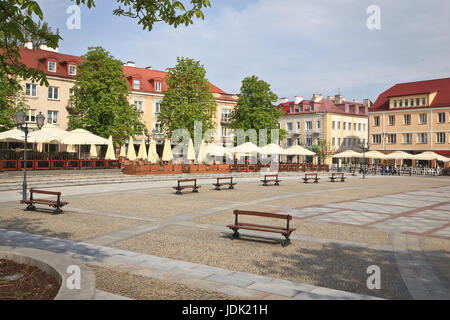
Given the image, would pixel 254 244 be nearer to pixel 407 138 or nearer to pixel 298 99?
pixel 407 138

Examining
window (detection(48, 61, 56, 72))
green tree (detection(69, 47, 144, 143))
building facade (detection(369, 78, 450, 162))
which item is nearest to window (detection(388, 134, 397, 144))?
building facade (detection(369, 78, 450, 162))

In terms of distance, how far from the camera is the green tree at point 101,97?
39719 millimetres

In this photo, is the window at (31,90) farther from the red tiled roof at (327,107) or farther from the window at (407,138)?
the window at (407,138)

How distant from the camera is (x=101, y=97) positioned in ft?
133

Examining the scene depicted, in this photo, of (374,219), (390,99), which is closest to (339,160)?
(390,99)

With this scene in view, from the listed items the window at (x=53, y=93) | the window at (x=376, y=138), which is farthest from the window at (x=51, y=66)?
the window at (x=376, y=138)

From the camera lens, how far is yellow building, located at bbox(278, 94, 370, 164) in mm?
70438

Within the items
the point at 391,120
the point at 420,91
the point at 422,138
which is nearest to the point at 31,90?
the point at 391,120

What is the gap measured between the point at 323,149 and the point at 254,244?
2308 inches

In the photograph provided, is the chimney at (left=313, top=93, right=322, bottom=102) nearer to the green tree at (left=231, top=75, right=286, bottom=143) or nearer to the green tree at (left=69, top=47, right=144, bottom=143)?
the green tree at (left=231, top=75, right=286, bottom=143)

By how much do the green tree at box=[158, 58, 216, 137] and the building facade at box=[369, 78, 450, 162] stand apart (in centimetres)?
3159

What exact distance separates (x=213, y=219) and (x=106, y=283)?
6648 millimetres
